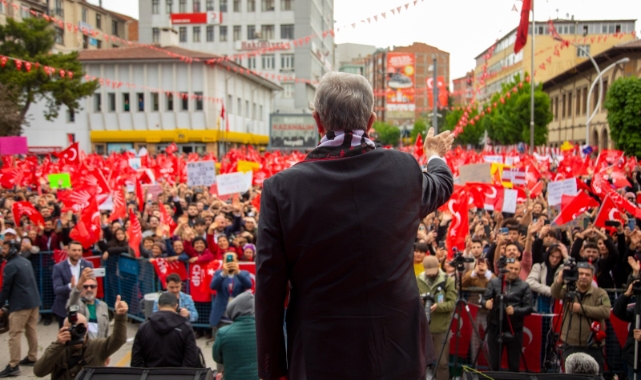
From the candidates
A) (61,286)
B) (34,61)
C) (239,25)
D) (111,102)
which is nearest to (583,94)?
(239,25)

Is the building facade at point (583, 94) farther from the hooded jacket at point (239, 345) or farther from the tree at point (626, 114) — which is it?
the hooded jacket at point (239, 345)

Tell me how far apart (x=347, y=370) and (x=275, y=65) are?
72.6 meters

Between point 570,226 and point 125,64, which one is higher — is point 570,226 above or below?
below

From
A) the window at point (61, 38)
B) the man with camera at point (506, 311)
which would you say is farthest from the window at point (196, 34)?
the man with camera at point (506, 311)

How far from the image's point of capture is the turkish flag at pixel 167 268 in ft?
33.1

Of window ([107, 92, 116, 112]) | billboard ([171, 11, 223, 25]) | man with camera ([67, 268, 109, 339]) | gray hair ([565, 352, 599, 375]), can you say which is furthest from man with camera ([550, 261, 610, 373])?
billboard ([171, 11, 223, 25])

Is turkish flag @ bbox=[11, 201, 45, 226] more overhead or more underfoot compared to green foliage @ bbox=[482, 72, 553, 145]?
more underfoot

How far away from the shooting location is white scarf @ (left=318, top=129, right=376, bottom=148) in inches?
86.8

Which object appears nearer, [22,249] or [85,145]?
[22,249]

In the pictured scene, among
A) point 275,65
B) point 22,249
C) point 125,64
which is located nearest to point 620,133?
point 22,249

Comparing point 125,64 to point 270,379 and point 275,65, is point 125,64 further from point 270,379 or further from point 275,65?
point 270,379

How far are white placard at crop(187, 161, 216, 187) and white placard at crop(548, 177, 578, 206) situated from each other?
847 centimetres

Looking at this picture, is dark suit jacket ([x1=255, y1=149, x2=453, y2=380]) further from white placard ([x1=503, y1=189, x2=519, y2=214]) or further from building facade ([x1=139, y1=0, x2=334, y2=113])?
building facade ([x1=139, y1=0, x2=334, y2=113])

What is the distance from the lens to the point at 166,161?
2422 centimetres
